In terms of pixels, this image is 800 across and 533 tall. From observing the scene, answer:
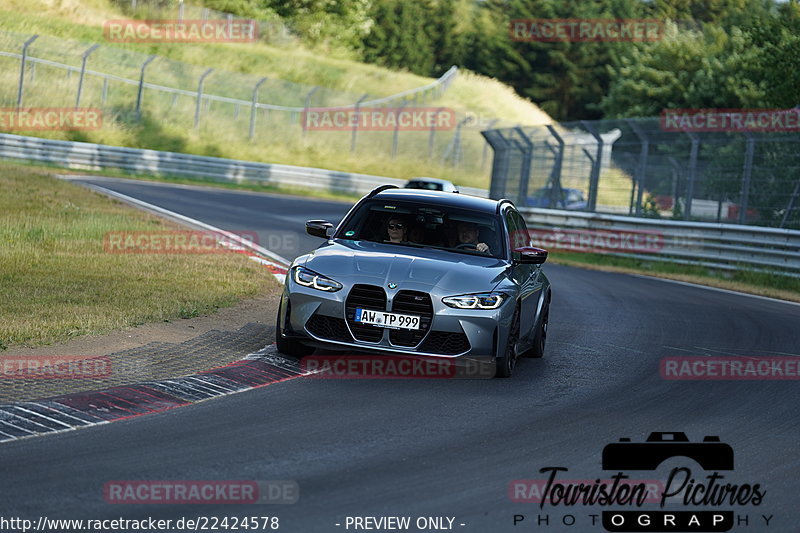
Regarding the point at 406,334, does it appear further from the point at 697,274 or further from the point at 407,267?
the point at 697,274

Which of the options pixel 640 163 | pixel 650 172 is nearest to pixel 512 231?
pixel 640 163

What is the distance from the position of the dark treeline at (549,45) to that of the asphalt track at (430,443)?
35.5 m

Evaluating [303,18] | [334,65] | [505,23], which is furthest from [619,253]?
[505,23]

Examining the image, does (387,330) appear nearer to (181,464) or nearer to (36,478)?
(181,464)

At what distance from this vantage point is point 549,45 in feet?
286

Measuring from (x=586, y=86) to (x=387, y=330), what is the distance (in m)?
80.2

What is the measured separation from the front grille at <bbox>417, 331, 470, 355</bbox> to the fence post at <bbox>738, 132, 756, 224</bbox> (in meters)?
14.3

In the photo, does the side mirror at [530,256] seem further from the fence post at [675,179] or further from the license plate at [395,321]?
the fence post at [675,179]

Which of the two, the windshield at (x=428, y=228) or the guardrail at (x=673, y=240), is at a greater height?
the windshield at (x=428, y=228)

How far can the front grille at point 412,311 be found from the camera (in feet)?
30.0

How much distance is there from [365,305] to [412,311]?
1.22 ft

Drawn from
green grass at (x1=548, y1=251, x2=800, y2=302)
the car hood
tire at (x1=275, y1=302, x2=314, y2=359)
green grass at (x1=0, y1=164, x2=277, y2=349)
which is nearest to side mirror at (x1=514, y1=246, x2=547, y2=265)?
the car hood

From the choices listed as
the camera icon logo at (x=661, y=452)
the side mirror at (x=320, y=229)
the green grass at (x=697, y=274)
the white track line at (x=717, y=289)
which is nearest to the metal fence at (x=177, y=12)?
the green grass at (x=697, y=274)

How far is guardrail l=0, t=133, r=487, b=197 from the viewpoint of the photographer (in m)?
38.2
